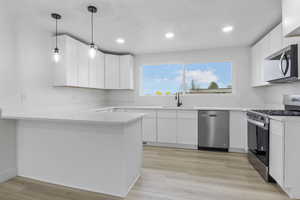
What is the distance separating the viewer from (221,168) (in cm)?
259

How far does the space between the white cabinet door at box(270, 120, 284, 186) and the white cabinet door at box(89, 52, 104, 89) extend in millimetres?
3403

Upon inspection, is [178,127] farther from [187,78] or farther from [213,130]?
[187,78]

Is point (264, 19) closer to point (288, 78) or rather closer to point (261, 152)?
point (288, 78)

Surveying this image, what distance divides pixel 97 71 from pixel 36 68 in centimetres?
131

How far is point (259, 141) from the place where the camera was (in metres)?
2.39

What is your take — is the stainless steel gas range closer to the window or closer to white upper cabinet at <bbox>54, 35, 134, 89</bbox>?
the window

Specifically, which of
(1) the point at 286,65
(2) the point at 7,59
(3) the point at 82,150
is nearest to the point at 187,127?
(1) the point at 286,65

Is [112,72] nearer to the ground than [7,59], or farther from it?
farther from it

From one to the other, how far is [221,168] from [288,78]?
5.26ft

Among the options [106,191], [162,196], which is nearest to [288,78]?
[162,196]

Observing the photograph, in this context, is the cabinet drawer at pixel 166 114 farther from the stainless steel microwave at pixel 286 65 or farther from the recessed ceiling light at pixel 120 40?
the stainless steel microwave at pixel 286 65

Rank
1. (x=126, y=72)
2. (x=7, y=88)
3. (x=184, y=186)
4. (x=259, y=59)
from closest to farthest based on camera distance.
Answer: (x=184, y=186) → (x=7, y=88) → (x=259, y=59) → (x=126, y=72)

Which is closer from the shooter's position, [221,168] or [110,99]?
[221,168]

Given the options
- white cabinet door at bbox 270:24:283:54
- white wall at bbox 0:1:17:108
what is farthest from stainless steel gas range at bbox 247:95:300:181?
white wall at bbox 0:1:17:108
